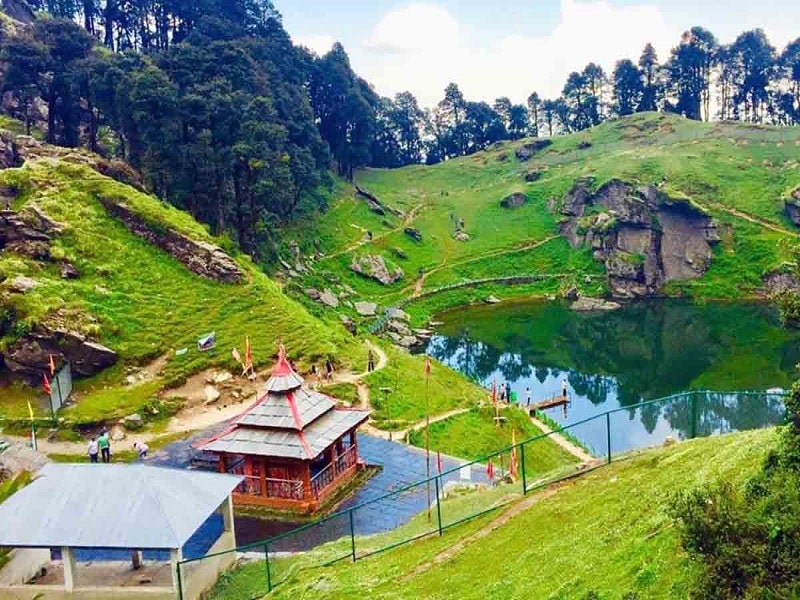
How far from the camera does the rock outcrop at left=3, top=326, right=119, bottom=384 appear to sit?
43531mm

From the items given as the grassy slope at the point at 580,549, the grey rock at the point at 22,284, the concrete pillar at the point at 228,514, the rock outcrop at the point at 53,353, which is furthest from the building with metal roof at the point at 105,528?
the grey rock at the point at 22,284

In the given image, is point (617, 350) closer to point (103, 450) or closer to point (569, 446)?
point (569, 446)

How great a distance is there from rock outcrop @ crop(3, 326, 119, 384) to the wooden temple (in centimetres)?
1592

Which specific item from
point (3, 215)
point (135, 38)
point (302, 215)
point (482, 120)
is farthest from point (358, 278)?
point (482, 120)

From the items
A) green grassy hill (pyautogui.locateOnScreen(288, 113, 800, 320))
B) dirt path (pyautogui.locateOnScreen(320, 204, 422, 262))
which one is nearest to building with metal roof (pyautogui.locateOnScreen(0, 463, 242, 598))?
green grassy hill (pyautogui.locateOnScreen(288, 113, 800, 320))

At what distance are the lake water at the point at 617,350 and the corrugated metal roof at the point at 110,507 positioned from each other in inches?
668

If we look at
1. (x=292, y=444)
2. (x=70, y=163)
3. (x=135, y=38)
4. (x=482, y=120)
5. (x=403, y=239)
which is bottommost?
(x=292, y=444)

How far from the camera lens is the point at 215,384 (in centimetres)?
4416

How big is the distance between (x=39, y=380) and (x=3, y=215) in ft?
45.4

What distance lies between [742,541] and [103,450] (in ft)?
106

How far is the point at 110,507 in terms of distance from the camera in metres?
23.1

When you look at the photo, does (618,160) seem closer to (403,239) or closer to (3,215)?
(403,239)

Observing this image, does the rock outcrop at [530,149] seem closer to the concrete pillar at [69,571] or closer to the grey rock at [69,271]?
the grey rock at [69,271]

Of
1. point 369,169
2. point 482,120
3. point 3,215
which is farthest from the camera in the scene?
point 482,120
